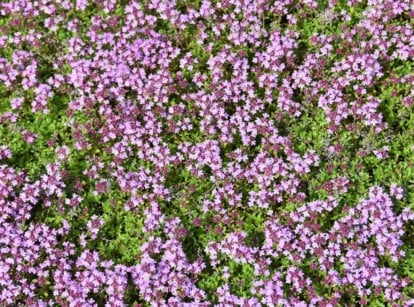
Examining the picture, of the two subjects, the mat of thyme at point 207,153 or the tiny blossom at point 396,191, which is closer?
the mat of thyme at point 207,153

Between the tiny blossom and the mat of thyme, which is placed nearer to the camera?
the mat of thyme

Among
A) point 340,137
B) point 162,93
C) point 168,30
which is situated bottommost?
point 340,137

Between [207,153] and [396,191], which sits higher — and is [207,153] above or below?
above

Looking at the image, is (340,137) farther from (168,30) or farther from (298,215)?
(168,30)

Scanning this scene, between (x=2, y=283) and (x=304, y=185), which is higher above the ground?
(x=304, y=185)

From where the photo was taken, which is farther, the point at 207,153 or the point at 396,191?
the point at 207,153

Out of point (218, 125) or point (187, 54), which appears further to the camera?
point (187, 54)

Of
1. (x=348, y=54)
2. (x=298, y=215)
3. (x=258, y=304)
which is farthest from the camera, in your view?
(x=348, y=54)

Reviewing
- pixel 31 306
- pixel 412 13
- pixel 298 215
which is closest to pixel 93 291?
pixel 31 306
